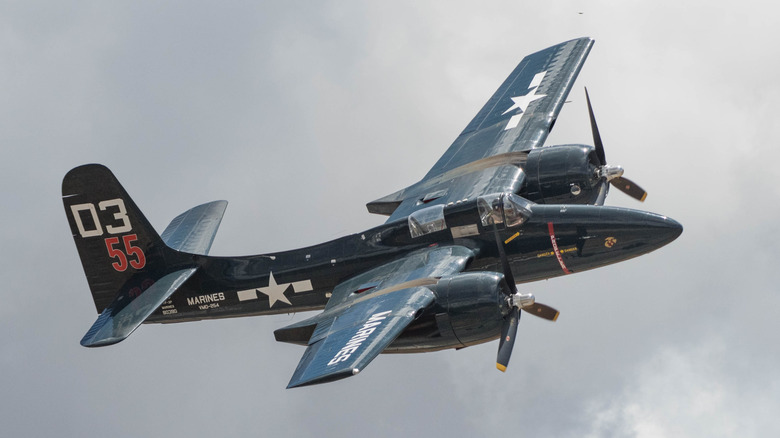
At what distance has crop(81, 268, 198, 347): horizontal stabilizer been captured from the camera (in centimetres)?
3534

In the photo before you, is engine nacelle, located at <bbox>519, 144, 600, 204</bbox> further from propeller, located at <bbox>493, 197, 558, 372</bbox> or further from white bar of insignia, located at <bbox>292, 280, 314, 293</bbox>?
white bar of insignia, located at <bbox>292, 280, 314, 293</bbox>

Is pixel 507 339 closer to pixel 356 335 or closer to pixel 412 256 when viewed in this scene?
pixel 356 335

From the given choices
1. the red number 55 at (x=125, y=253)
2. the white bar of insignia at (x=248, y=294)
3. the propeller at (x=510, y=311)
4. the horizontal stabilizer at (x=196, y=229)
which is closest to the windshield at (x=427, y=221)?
the propeller at (x=510, y=311)

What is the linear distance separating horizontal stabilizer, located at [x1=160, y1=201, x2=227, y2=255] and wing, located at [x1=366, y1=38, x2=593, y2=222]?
5.27m

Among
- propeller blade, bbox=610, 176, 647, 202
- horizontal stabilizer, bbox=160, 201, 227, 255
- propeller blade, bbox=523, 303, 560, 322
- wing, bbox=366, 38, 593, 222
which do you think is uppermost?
wing, bbox=366, 38, 593, 222

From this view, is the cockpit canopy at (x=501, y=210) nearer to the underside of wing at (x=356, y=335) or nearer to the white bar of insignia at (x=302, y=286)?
the underside of wing at (x=356, y=335)

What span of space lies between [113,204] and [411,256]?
9459mm

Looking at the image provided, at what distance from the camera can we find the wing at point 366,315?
100ft

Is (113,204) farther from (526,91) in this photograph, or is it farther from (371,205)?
(526,91)

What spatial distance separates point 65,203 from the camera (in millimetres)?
37938

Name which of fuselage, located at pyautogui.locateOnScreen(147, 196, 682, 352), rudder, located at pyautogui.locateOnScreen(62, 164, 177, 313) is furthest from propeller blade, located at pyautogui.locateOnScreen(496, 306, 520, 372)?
rudder, located at pyautogui.locateOnScreen(62, 164, 177, 313)

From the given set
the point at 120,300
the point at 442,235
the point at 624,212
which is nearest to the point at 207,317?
the point at 120,300

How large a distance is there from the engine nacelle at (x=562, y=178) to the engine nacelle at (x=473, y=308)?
715 cm

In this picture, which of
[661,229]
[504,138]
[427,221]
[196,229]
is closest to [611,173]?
[504,138]
